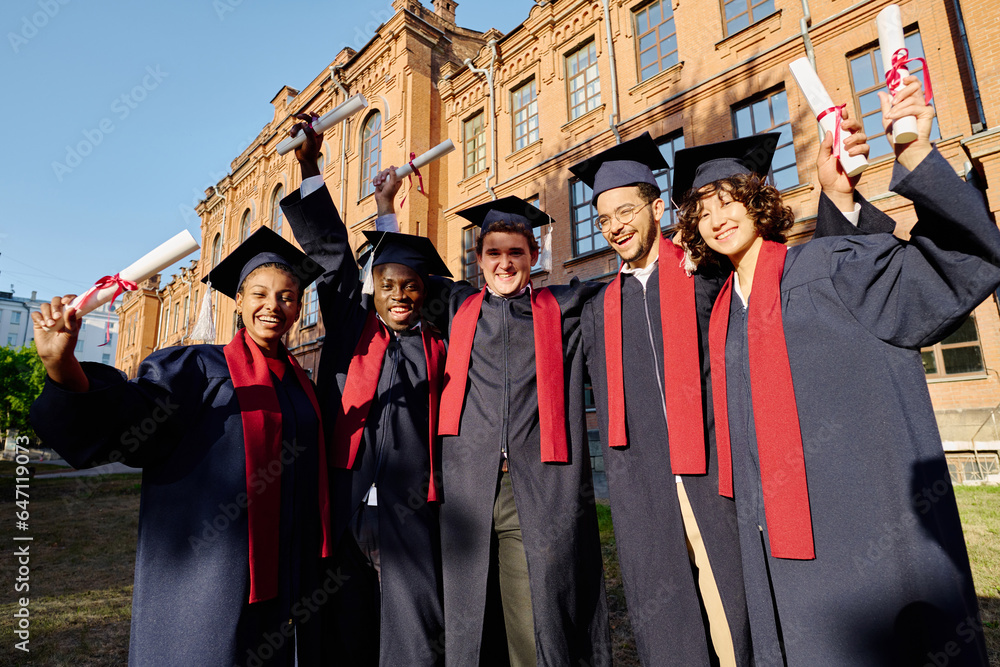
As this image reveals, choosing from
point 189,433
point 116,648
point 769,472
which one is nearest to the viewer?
point 769,472

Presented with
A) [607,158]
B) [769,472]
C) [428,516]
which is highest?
[607,158]

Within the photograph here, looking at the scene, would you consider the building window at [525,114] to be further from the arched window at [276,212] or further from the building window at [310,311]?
the arched window at [276,212]

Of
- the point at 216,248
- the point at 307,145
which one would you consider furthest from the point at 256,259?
the point at 216,248

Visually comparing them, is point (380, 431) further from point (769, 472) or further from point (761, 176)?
point (761, 176)

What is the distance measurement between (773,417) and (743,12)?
12554 millimetres

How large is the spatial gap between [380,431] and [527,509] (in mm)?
846

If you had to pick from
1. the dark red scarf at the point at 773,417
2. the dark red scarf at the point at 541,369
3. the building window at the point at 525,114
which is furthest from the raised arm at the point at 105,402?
the building window at the point at 525,114

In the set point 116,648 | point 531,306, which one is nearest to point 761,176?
point 531,306

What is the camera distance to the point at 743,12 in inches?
438

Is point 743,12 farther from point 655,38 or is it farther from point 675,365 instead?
point 675,365

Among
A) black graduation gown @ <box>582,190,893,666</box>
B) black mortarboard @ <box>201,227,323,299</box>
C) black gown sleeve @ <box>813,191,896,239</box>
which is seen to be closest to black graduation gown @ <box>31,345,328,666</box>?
black mortarboard @ <box>201,227,323,299</box>

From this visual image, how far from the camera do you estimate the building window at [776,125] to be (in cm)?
1020

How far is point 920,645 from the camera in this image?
1.44 m

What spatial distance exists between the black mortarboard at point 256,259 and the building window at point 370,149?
1692 cm
